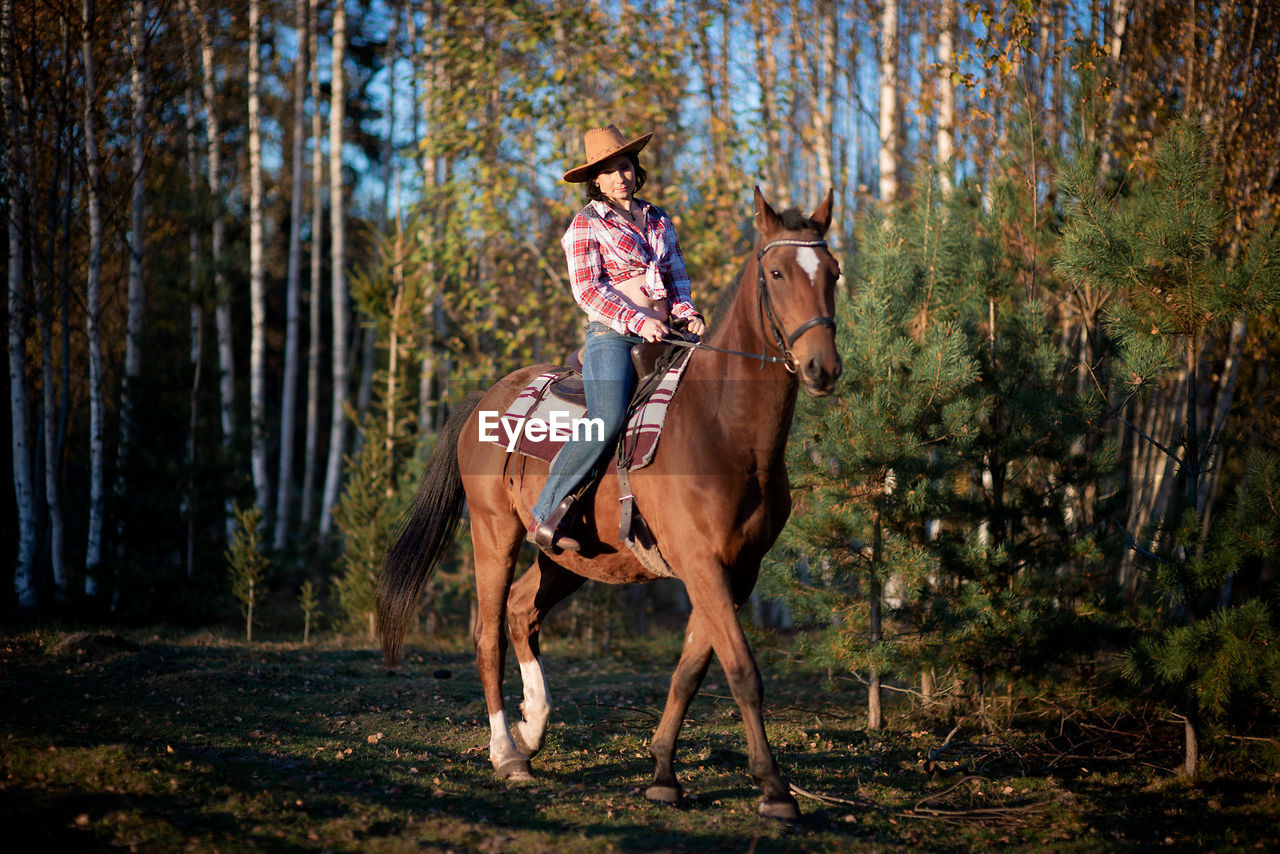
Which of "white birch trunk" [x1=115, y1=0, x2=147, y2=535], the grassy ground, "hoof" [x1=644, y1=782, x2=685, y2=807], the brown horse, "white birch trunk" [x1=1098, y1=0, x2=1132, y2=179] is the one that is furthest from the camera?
"white birch trunk" [x1=115, y1=0, x2=147, y2=535]

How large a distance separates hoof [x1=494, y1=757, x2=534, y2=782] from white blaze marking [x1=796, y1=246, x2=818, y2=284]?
3.01 m

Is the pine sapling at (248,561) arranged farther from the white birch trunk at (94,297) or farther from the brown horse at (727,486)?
the brown horse at (727,486)

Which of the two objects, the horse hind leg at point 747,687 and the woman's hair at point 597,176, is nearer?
the horse hind leg at point 747,687

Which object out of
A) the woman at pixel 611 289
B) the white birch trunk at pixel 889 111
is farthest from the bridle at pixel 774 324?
the white birch trunk at pixel 889 111

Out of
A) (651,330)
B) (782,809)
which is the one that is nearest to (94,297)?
(651,330)

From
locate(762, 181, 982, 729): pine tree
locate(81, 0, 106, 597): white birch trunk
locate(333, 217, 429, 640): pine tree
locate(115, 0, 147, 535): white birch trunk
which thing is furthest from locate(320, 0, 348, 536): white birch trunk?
locate(762, 181, 982, 729): pine tree

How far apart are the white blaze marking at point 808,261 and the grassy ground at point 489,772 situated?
8.20 feet

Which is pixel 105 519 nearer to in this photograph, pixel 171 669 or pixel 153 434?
pixel 153 434

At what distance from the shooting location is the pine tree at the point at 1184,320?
499 centimetres

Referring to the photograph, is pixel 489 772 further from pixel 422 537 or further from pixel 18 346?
pixel 18 346

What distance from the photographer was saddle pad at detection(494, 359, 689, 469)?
454cm

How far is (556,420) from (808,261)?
1810 mm

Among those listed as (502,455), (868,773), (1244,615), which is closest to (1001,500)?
(1244,615)

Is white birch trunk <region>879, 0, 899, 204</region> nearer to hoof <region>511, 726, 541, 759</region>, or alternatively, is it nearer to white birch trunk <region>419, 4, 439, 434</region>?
white birch trunk <region>419, 4, 439, 434</region>
